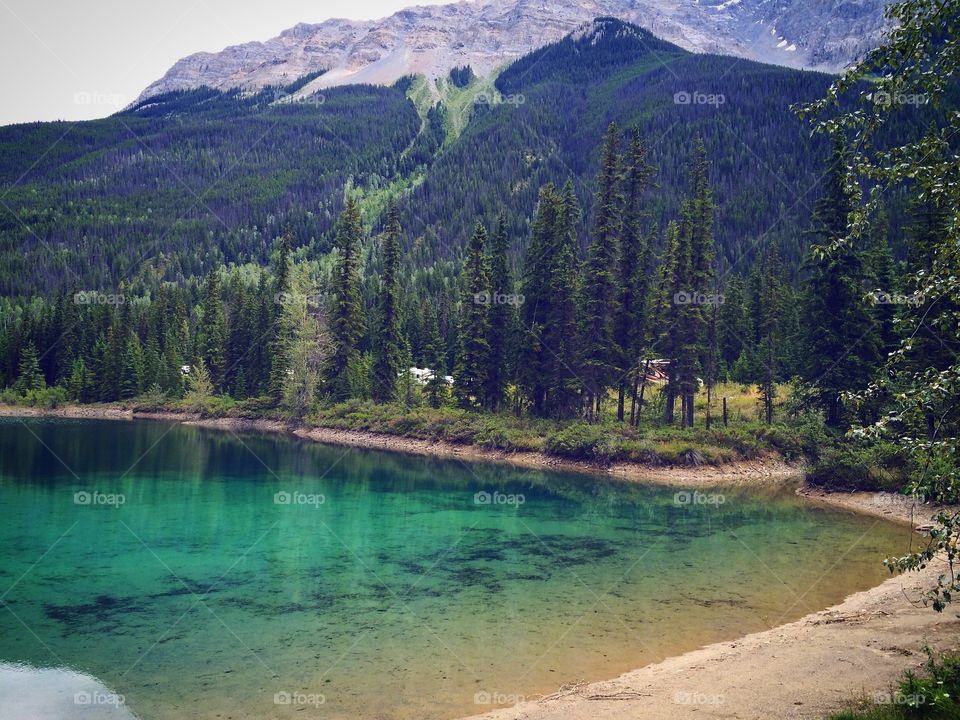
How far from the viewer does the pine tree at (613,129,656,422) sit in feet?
199

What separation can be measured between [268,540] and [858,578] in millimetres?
21532

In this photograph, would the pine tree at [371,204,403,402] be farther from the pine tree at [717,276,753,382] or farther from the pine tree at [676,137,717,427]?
the pine tree at [717,276,753,382]

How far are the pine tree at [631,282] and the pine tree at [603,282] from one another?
66 cm

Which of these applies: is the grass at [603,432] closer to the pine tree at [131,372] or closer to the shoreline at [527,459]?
the shoreline at [527,459]

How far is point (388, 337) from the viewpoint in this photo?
3036 inches

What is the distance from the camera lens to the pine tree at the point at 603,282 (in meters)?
61.2

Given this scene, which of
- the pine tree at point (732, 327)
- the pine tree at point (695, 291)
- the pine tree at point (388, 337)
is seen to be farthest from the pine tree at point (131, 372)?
the pine tree at point (732, 327)

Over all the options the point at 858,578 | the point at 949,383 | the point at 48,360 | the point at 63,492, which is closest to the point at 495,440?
the point at 63,492

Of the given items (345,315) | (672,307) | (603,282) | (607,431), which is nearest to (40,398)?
(345,315)

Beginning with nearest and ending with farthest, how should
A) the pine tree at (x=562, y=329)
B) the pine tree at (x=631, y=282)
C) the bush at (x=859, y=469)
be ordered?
the bush at (x=859, y=469) → the pine tree at (x=631, y=282) → the pine tree at (x=562, y=329)

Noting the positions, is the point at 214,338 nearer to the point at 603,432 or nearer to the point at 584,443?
the point at 584,443

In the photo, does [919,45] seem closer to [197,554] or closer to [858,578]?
[858,578]

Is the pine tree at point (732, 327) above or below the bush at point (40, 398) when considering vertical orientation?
above

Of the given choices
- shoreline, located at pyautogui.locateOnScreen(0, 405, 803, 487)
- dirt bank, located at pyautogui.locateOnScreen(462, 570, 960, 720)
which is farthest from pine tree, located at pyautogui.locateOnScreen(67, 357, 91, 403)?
dirt bank, located at pyautogui.locateOnScreen(462, 570, 960, 720)
